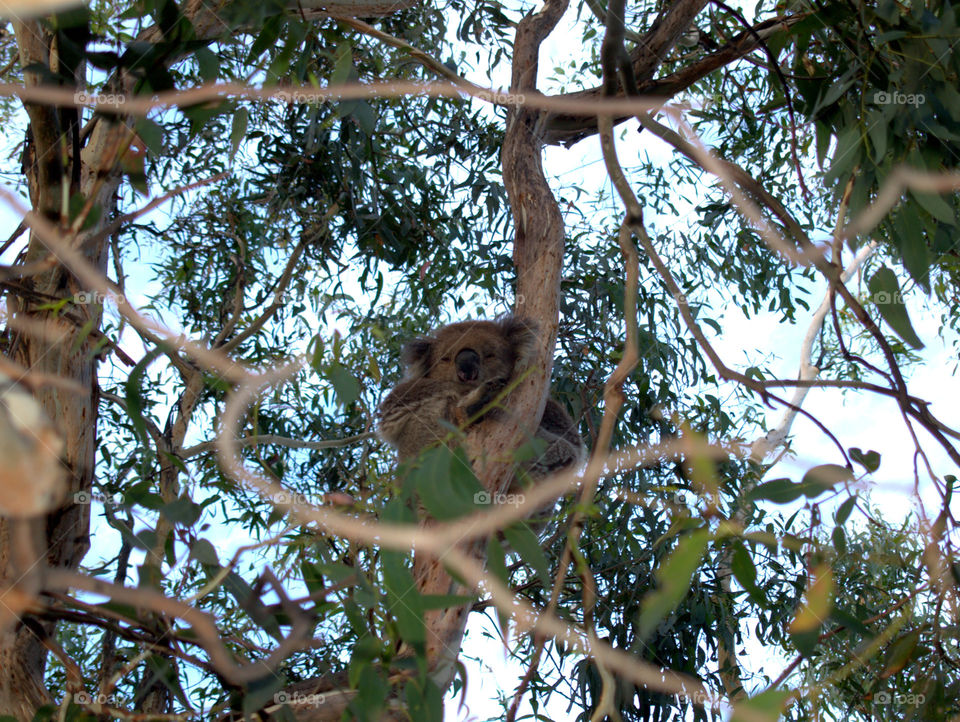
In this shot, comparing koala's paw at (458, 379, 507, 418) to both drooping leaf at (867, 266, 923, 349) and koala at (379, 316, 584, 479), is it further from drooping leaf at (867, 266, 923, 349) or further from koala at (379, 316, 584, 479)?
drooping leaf at (867, 266, 923, 349)


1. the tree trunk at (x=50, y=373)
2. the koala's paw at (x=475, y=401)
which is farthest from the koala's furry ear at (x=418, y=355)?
the tree trunk at (x=50, y=373)

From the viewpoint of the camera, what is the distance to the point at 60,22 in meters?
1.38

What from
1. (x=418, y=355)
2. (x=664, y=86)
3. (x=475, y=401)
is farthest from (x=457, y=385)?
(x=664, y=86)

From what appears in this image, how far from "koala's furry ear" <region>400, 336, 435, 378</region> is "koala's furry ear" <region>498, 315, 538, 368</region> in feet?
1.19

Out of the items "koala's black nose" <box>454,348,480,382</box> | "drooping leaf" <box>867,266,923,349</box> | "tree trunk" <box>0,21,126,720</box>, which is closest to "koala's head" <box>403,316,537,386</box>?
"koala's black nose" <box>454,348,480,382</box>

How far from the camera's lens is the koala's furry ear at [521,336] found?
228 centimetres

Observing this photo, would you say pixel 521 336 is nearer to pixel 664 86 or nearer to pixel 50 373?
pixel 664 86

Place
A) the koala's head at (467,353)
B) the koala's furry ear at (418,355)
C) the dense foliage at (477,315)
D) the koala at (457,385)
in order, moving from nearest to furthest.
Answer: the dense foliage at (477,315)
the koala at (457,385)
the koala's head at (467,353)
the koala's furry ear at (418,355)

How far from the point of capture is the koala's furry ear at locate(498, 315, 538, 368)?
2.28 meters

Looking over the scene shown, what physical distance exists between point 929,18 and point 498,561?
1539 mm

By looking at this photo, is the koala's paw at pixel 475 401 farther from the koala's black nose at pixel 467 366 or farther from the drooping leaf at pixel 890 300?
the drooping leaf at pixel 890 300

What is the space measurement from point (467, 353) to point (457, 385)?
154 mm

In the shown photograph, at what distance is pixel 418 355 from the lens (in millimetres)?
3521

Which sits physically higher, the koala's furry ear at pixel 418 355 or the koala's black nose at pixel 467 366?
the koala's furry ear at pixel 418 355
